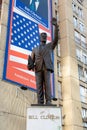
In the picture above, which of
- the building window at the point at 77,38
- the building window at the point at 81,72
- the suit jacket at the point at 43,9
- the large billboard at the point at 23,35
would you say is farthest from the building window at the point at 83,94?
the suit jacket at the point at 43,9

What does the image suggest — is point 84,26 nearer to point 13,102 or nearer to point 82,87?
point 82,87

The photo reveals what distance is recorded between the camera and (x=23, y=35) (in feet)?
69.7

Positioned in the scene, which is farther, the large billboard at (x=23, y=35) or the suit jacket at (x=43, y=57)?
the large billboard at (x=23, y=35)

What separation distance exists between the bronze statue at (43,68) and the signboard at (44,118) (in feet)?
1.06

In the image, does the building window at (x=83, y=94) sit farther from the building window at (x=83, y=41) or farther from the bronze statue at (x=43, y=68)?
the bronze statue at (x=43, y=68)

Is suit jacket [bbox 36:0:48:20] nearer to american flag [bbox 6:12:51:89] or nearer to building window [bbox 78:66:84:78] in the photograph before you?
american flag [bbox 6:12:51:89]

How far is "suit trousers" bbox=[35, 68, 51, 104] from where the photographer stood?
620cm

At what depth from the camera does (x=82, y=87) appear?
31125mm

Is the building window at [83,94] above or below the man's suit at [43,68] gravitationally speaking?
above

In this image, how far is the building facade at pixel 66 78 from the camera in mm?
19291

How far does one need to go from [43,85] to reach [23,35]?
50.2ft

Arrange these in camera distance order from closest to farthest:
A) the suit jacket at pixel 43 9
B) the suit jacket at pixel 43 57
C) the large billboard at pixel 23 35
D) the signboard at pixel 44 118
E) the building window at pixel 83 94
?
the signboard at pixel 44 118 → the suit jacket at pixel 43 57 → the large billboard at pixel 23 35 → the suit jacket at pixel 43 9 → the building window at pixel 83 94

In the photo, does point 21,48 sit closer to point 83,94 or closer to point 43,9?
point 43,9

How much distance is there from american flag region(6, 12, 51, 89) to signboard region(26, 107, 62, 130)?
13.6m
